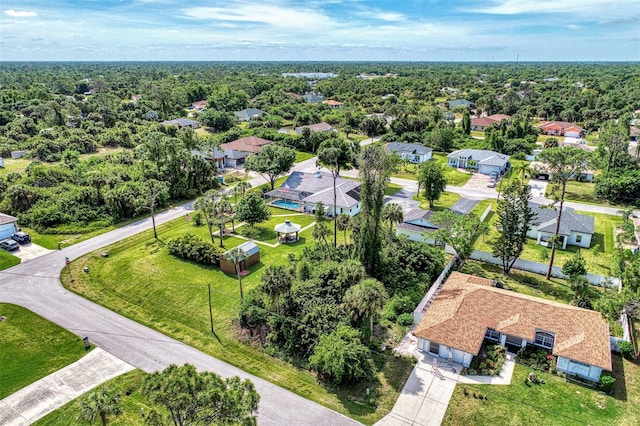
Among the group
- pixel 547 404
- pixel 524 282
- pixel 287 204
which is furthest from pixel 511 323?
pixel 287 204

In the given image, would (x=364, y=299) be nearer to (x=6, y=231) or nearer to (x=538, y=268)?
(x=538, y=268)

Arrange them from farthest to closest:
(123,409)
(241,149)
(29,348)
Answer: (241,149), (29,348), (123,409)

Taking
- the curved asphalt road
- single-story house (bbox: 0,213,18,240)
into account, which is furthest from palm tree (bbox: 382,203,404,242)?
single-story house (bbox: 0,213,18,240)

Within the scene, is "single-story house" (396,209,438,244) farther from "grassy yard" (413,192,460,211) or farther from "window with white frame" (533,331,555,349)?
"window with white frame" (533,331,555,349)

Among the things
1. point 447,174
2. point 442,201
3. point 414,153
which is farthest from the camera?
point 414,153

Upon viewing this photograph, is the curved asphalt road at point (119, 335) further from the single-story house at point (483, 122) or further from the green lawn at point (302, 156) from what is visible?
the single-story house at point (483, 122)

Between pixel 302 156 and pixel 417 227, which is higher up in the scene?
pixel 302 156

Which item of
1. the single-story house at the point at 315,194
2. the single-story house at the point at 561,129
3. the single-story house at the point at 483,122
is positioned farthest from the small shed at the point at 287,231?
the single-story house at the point at 561,129
